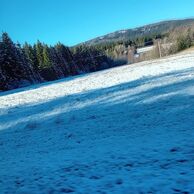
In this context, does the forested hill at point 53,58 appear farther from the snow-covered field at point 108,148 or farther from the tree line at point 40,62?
the snow-covered field at point 108,148

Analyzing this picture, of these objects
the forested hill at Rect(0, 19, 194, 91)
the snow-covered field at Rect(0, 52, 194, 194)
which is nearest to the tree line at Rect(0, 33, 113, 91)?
the forested hill at Rect(0, 19, 194, 91)

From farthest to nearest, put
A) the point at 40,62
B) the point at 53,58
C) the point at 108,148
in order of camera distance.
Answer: the point at 53,58 < the point at 40,62 < the point at 108,148

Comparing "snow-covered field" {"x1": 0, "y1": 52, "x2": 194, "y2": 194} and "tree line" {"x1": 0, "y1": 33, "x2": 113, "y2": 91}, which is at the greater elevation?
"tree line" {"x1": 0, "y1": 33, "x2": 113, "y2": 91}

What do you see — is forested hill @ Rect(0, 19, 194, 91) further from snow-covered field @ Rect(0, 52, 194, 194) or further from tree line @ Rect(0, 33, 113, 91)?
snow-covered field @ Rect(0, 52, 194, 194)

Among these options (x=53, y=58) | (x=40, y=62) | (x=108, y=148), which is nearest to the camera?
(x=108, y=148)

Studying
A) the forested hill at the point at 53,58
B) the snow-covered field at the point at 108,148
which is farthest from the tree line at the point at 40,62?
the snow-covered field at the point at 108,148

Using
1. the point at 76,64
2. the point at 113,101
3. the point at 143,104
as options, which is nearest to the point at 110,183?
the point at 143,104

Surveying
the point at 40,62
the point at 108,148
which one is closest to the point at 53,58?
the point at 40,62

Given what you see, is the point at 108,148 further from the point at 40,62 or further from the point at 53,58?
A: the point at 53,58

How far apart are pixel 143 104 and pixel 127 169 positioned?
573cm

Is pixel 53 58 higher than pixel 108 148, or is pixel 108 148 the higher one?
pixel 53 58

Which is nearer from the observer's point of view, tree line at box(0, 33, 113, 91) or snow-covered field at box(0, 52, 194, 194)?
snow-covered field at box(0, 52, 194, 194)

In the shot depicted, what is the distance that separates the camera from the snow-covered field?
19.6 feet

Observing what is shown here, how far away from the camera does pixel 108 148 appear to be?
802 cm
